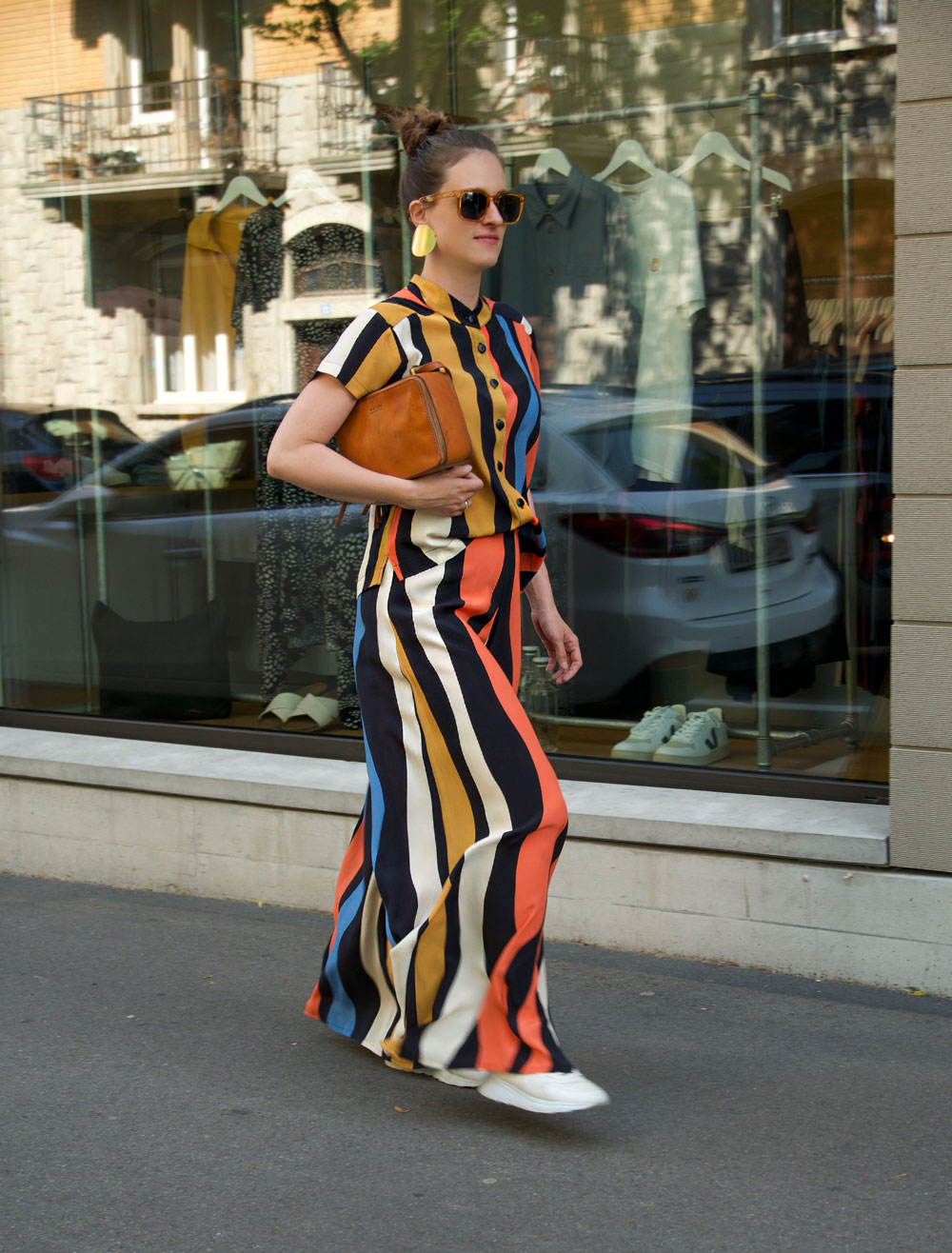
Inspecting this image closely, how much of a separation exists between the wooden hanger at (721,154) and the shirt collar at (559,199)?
1.41 feet

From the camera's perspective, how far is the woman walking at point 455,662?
10.7ft

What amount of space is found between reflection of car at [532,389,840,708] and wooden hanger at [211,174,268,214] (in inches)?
60.0

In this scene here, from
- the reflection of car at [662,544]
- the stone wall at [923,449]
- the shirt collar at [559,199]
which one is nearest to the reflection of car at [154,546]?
the reflection of car at [662,544]

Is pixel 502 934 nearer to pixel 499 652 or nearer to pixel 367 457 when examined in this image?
pixel 499 652

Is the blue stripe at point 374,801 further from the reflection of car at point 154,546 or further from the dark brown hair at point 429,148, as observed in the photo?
the reflection of car at point 154,546

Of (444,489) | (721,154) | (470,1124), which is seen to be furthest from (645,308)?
(470,1124)

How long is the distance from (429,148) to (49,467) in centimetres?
371

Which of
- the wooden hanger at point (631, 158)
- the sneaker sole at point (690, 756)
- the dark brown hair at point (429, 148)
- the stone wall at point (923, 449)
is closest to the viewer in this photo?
the dark brown hair at point (429, 148)

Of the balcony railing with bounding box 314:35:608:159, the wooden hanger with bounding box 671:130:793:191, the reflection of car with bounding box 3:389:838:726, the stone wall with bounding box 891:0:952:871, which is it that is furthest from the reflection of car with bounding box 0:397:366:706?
the stone wall with bounding box 891:0:952:871

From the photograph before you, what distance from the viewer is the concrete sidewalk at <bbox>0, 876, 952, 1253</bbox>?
115 inches

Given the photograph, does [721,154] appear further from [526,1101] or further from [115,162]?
[526,1101]

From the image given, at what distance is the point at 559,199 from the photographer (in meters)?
5.67

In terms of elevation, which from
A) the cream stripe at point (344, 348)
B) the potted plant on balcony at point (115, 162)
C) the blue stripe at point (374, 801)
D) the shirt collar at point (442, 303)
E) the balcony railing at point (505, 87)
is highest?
the balcony railing at point (505, 87)

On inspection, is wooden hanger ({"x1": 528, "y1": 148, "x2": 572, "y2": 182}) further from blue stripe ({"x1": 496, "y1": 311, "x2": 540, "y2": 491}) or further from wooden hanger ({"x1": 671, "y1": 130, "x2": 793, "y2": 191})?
blue stripe ({"x1": 496, "y1": 311, "x2": 540, "y2": 491})
